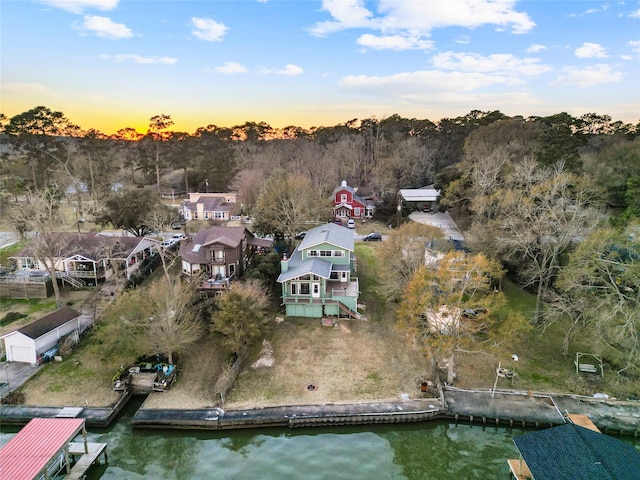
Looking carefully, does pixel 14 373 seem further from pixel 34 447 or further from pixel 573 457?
pixel 573 457

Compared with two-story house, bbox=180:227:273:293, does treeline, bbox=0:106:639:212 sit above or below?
above

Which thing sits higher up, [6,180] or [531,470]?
→ [6,180]

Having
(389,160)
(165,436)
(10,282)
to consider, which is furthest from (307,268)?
(389,160)

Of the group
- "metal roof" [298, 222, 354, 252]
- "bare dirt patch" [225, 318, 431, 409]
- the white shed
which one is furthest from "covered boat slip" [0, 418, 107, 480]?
"metal roof" [298, 222, 354, 252]

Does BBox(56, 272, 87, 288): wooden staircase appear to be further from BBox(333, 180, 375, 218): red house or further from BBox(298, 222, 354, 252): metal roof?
BBox(333, 180, 375, 218): red house

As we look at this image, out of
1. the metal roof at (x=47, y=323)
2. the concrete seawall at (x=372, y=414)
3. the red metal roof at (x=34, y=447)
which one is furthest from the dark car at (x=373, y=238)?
the red metal roof at (x=34, y=447)

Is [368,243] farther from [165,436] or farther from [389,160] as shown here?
[165,436]

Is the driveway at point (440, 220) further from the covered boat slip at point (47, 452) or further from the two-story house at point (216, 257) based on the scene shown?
the covered boat slip at point (47, 452)
